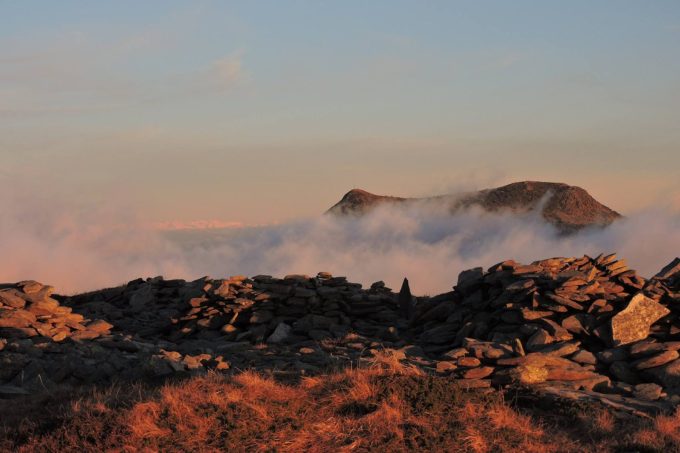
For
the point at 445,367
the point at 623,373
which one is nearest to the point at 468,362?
the point at 445,367

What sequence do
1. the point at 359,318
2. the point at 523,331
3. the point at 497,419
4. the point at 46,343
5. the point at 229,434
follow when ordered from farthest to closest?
the point at 359,318
the point at 46,343
the point at 523,331
the point at 497,419
the point at 229,434

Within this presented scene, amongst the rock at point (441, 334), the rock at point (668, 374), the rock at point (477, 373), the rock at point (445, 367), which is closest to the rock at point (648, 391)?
the rock at point (668, 374)

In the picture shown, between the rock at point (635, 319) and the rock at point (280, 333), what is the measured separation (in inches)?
375

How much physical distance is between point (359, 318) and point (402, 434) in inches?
521

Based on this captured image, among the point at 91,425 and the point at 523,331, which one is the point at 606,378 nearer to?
the point at 523,331

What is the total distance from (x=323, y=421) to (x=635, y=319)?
11356mm

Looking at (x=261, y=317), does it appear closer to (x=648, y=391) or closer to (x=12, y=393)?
(x=12, y=393)

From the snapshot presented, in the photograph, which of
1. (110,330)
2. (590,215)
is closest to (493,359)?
(110,330)

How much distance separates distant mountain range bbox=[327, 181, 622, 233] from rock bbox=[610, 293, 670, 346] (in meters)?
38.8

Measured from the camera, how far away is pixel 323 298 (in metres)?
27.1

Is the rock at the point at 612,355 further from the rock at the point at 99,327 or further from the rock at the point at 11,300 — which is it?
the rock at the point at 11,300

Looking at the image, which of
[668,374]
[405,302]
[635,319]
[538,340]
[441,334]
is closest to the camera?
[668,374]

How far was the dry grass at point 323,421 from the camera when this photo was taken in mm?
12602

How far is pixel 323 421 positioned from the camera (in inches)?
525
